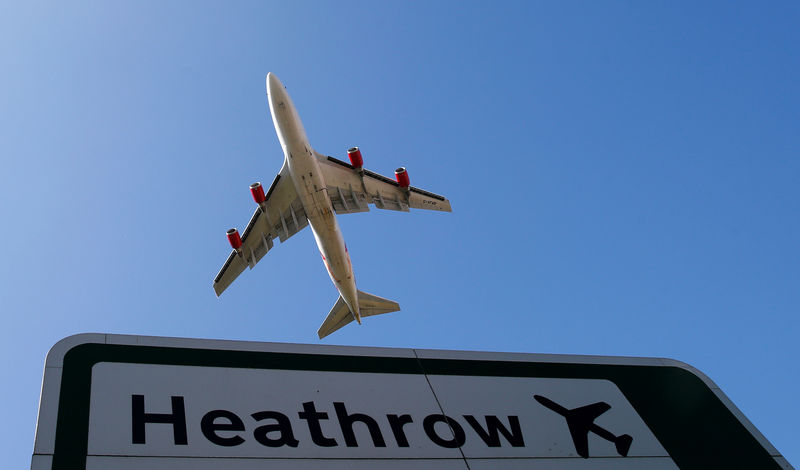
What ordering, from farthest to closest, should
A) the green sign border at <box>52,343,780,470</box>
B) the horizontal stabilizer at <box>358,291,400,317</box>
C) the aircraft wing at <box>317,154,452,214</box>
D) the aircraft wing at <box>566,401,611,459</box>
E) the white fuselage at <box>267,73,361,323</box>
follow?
the horizontal stabilizer at <box>358,291,400,317</box>
the aircraft wing at <box>317,154,452,214</box>
the white fuselage at <box>267,73,361,323</box>
the aircraft wing at <box>566,401,611,459</box>
the green sign border at <box>52,343,780,470</box>

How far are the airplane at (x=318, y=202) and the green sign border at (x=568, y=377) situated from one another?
22265 millimetres

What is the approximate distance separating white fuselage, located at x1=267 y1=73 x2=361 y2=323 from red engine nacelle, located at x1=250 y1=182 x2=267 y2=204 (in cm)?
236

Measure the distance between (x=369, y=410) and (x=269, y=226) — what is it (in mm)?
27028

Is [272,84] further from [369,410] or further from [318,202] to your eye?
[369,410]

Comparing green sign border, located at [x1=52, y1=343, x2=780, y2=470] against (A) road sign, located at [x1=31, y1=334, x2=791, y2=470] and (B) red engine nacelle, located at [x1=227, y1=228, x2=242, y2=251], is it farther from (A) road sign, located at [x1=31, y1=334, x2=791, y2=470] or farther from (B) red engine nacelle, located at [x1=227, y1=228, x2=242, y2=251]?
(B) red engine nacelle, located at [x1=227, y1=228, x2=242, y2=251]

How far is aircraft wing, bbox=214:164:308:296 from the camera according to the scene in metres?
31.0

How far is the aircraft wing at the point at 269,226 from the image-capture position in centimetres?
3100

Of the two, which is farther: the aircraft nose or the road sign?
the aircraft nose

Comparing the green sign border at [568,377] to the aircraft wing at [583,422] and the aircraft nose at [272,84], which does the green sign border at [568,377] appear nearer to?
the aircraft wing at [583,422]

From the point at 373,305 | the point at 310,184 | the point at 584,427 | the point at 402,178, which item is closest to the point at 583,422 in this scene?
the point at 584,427

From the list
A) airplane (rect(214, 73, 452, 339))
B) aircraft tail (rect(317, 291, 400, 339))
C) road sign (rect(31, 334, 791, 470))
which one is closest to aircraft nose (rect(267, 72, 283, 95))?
airplane (rect(214, 73, 452, 339))

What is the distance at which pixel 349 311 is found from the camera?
112 ft

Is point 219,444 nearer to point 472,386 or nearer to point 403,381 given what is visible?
point 403,381

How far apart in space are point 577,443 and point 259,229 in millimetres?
27375
